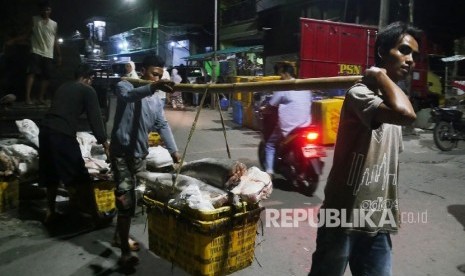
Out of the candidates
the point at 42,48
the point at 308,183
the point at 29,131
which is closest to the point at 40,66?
the point at 42,48

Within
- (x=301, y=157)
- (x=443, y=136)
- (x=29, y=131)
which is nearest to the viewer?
(x=29, y=131)

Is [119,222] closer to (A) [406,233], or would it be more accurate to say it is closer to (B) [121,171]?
(B) [121,171]

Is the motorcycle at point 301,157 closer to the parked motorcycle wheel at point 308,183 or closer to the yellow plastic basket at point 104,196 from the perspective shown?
the parked motorcycle wheel at point 308,183

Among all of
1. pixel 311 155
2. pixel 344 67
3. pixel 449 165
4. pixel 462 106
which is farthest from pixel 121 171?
pixel 344 67

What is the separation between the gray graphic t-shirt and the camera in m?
2.24

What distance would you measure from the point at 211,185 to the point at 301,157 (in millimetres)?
3586

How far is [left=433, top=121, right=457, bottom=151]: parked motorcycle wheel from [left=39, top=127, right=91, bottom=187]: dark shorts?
8.29 m

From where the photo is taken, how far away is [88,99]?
5.05 metres

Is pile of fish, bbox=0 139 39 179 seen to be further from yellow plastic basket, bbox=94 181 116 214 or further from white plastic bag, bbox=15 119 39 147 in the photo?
yellow plastic basket, bbox=94 181 116 214

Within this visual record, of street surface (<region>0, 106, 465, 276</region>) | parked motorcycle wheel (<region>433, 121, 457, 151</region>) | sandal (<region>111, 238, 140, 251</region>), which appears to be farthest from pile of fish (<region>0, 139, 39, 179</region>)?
parked motorcycle wheel (<region>433, 121, 457, 151</region>)

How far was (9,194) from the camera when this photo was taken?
18.8ft

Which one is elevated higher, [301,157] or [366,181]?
[366,181]

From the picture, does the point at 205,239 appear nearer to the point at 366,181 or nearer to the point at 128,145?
the point at 366,181

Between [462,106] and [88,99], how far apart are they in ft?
33.5
